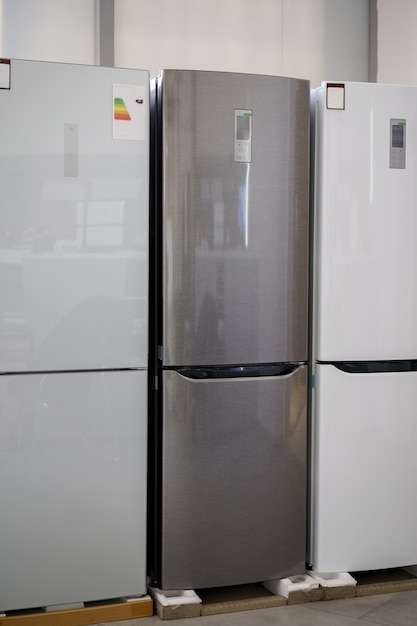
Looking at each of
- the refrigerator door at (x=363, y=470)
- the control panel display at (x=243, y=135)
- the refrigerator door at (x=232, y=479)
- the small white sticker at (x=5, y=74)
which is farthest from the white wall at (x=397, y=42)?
the small white sticker at (x=5, y=74)

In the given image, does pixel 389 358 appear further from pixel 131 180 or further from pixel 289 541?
pixel 131 180

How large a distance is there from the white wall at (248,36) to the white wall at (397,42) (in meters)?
0.15

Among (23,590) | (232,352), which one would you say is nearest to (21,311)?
(232,352)

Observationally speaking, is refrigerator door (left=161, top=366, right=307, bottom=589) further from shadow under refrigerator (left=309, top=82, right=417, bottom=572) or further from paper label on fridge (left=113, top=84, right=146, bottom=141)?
paper label on fridge (left=113, top=84, right=146, bottom=141)

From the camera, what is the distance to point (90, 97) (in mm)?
2430

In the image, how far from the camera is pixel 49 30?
367 cm

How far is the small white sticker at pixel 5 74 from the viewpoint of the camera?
236 cm

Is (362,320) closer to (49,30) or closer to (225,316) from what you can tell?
(225,316)

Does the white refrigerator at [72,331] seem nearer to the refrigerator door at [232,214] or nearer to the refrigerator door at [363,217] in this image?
the refrigerator door at [232,214]

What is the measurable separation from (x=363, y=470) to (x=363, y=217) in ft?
3.05

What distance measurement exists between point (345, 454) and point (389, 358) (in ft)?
1.28

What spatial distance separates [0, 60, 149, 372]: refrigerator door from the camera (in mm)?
2377

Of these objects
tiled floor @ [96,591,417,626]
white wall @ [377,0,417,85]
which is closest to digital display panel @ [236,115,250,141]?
tiled floor @ [96,591,417,626]

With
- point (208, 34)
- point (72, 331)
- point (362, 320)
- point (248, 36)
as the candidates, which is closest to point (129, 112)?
point (72, 331)
